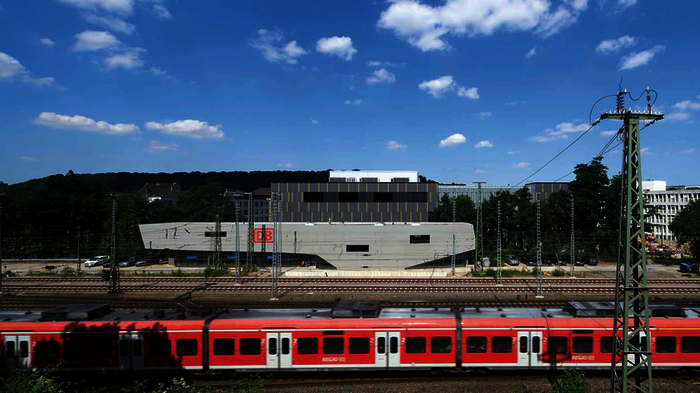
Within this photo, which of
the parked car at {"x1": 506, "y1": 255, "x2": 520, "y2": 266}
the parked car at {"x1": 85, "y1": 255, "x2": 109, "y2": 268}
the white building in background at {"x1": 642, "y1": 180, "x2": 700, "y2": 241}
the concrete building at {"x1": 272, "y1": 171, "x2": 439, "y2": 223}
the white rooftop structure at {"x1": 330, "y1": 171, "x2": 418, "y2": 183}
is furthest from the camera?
the white building in background at {"x1": 642, "y1": 180, "x2": 700, "y2": 241}

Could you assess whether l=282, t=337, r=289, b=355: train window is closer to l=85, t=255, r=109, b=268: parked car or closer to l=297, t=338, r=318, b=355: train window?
l=297, t=338, r=318, b=355: train window

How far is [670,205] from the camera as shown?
9638 centimetres

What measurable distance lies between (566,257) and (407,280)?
28.7m

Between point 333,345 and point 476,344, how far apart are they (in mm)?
5532

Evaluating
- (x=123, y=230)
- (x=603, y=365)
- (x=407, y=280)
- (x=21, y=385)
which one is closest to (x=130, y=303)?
(x=21, y=385)

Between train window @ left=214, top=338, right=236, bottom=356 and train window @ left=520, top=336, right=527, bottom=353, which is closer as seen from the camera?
train window @ left=520, top=336, right=527, bottom=353

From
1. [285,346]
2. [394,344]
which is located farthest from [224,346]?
[394,344]

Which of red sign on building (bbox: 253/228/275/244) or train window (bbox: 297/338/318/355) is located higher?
red sign on building (bbox: 253/228/275/244)

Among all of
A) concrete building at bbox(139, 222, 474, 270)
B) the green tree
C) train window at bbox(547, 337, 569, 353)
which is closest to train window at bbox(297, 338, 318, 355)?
train window at bbox(547, 337, 569, 353)

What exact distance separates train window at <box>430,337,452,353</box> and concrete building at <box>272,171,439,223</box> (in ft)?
158

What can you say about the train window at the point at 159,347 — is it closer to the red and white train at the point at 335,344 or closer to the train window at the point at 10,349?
the red and white train at the point at 335,344

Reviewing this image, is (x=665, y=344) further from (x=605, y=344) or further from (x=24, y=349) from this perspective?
(x=24, y=349)

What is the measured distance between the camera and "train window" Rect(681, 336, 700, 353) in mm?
15070

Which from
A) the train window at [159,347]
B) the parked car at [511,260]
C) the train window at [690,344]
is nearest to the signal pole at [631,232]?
the train window at [690,344]
